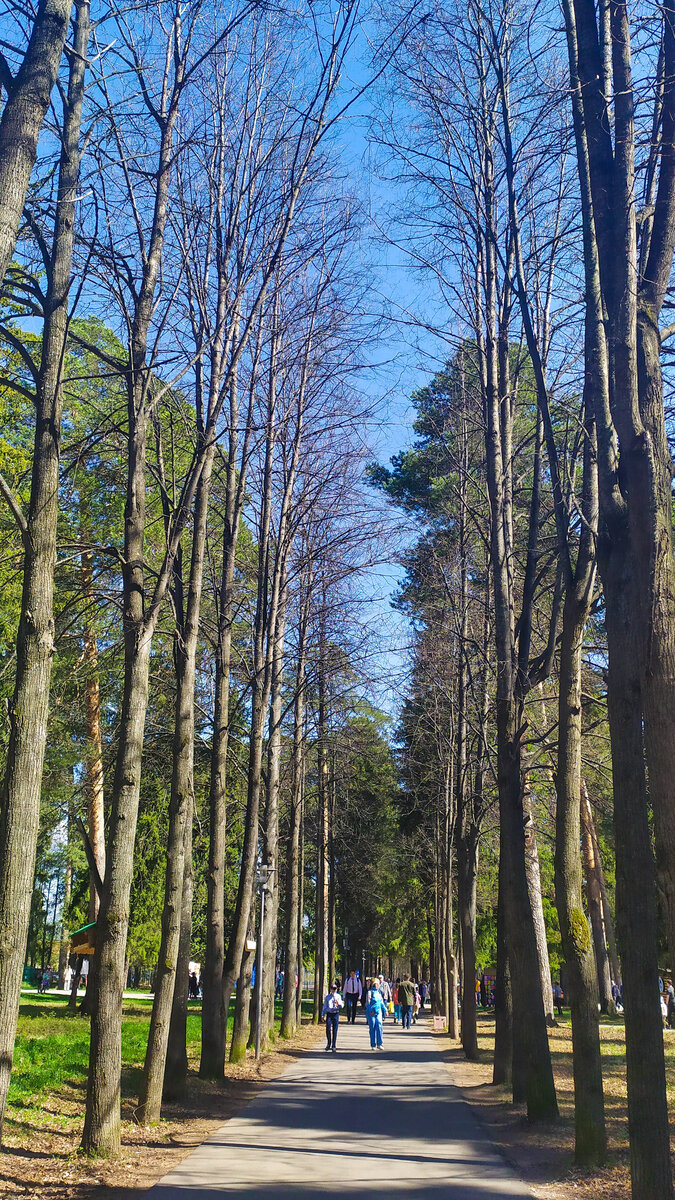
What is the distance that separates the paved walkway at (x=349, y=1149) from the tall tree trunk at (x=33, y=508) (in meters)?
2.35

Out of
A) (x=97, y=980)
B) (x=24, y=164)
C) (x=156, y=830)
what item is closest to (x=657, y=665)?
(x=24, y=164)

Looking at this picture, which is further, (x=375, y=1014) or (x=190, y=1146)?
(x=375, y=1014)

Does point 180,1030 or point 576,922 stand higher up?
point 576,922

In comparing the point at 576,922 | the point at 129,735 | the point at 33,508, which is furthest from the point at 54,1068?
the point at 33,508

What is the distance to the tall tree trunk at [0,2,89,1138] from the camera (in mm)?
5805

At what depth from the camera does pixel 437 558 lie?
19781mm

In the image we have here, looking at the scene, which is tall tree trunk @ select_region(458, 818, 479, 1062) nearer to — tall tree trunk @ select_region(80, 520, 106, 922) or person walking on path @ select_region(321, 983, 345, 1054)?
person walking on path @ select_region(321, 983, 345, 1054)

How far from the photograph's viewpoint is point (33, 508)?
752 cm

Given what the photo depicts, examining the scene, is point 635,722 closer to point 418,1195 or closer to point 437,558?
point 418,1195

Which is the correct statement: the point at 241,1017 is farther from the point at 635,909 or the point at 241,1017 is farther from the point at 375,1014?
the point at 635,909

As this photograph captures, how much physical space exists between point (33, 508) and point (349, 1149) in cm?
704

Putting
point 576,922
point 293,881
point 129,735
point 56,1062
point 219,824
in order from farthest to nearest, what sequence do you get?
point 293,881, point 219,824, point 56,1062, point 129,735, point 576,922

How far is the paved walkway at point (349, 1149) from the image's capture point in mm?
7703

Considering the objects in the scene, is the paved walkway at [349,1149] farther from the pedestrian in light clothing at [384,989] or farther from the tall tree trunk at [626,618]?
the pedestrian in light clothing at [384,989]
